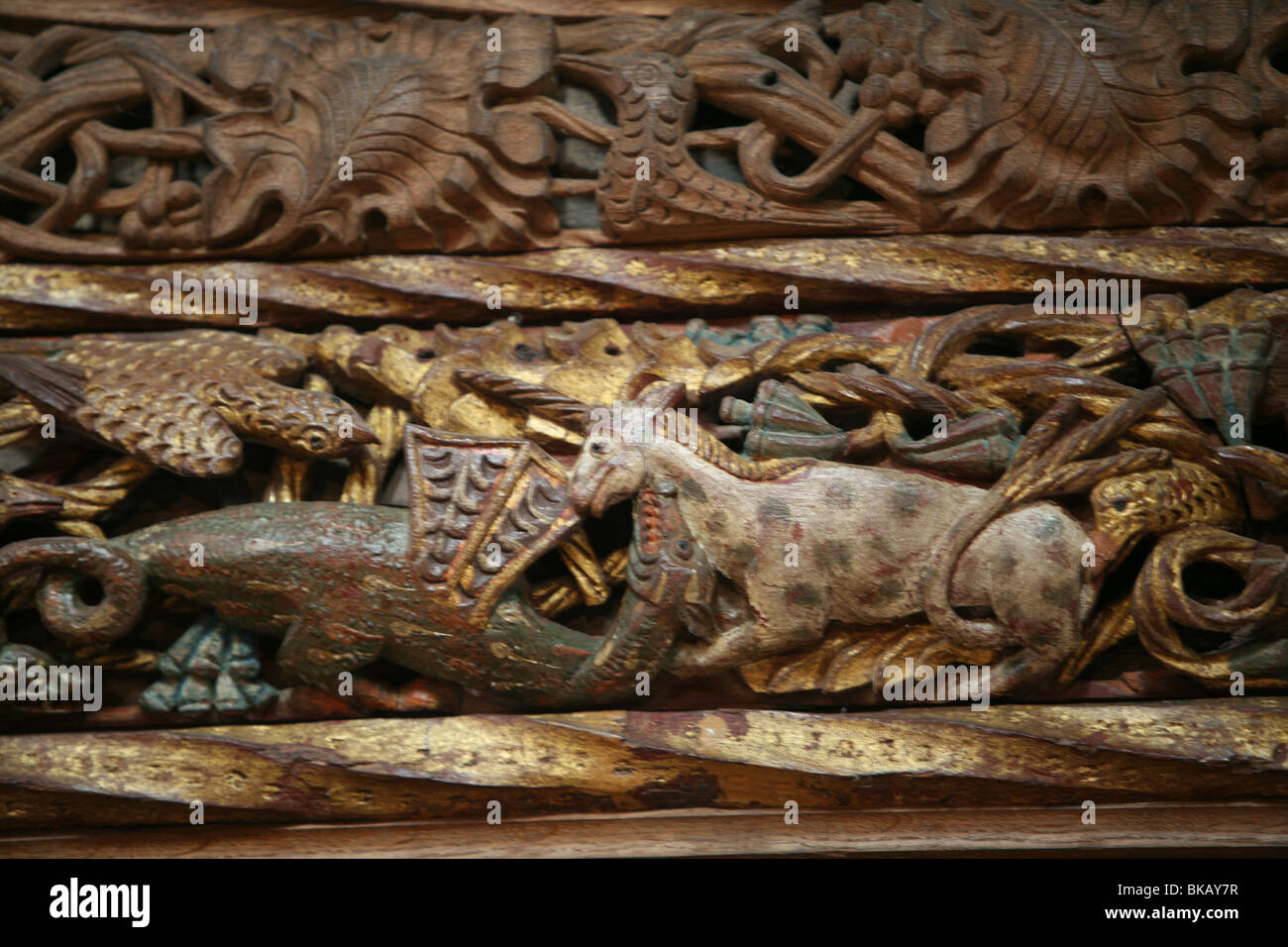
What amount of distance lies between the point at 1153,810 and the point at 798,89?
1.44 meters

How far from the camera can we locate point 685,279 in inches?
94.8

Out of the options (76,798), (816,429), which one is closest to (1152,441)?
(816,429)

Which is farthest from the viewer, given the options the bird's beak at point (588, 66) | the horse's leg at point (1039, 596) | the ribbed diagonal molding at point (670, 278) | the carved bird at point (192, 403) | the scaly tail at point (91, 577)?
the bird's beak at point (588, 66)

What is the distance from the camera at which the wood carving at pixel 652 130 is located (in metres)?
2.36

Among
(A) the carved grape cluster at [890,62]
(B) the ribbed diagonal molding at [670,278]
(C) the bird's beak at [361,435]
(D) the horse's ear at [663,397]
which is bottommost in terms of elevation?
(C) the bird's beak at [361,435]

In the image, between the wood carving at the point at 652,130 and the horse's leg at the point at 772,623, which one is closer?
the horse's leg at the point at 772,623

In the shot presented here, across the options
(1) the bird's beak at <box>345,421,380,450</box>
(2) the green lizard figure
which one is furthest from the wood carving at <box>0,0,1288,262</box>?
(2) the green lizard figure

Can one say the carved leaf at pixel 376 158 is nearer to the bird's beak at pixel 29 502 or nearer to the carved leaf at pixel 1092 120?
the bird's beak at pixel 29 502

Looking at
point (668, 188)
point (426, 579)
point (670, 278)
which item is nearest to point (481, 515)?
point (426, 579)

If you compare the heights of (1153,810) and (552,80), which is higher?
(552,80)

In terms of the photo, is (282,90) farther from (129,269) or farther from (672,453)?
(672,453)

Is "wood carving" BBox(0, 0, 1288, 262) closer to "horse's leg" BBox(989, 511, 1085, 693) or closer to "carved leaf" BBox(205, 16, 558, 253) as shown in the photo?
"carved leaf" BBox(205, 16, 558, 253)

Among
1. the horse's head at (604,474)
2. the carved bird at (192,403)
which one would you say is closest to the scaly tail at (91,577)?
the carved bird at (192,403)

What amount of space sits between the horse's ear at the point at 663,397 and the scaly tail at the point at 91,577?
91 centimetres
